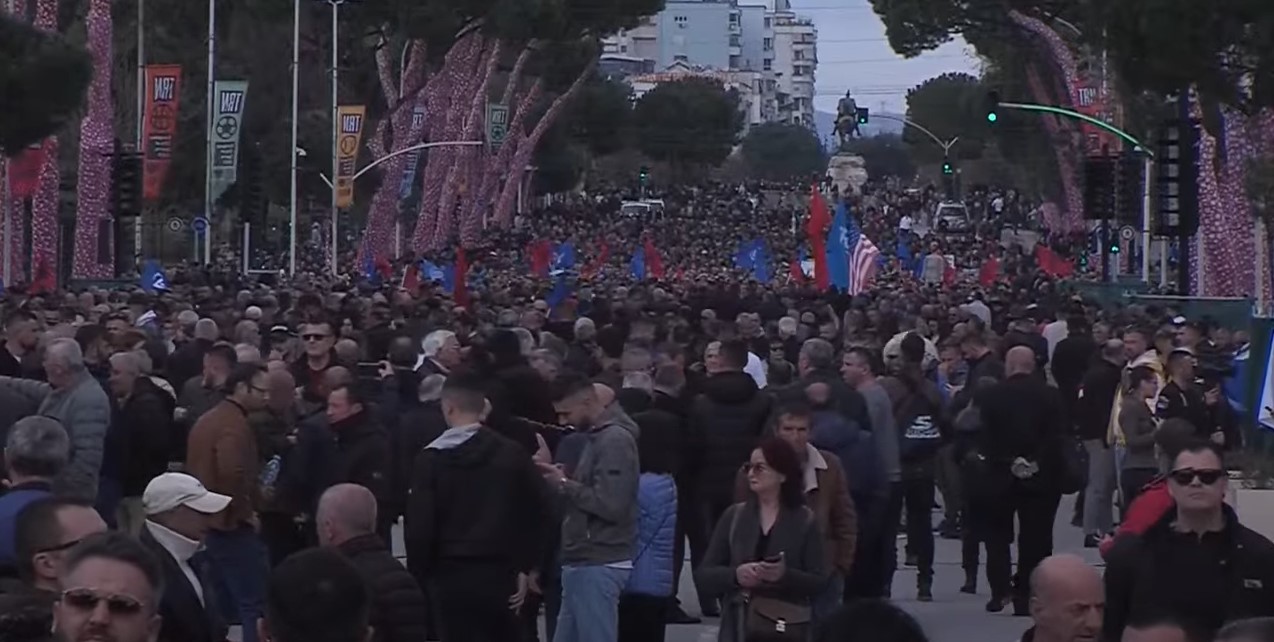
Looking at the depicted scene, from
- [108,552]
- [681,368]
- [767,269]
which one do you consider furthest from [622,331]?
[767,269]

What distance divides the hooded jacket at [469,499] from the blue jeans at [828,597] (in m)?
1.14

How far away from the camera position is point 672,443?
39.1 feet

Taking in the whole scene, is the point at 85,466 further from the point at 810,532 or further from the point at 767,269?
the point at 767,269

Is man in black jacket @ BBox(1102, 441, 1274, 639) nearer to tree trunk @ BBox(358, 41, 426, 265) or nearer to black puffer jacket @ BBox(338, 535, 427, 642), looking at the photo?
black puffer jacket @ BBox(338, 535, 427, 642)

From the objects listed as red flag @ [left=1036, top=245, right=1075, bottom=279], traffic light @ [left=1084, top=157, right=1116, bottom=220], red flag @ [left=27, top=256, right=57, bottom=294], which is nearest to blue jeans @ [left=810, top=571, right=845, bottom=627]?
red flag @ [left=27, top=256, right=57, bottom=294]

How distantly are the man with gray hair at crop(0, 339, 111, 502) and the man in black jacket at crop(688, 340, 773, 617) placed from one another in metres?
2.95

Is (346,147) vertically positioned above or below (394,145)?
below

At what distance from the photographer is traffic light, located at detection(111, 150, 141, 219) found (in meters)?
36.8

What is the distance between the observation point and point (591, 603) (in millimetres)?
10625

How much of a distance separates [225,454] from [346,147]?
44.1m

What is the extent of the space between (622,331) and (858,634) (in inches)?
550

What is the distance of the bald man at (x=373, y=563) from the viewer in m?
7.48

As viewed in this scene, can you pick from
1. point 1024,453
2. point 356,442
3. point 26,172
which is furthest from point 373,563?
point 26,172

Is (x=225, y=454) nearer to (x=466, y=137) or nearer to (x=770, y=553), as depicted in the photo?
(x=770, y=553)
